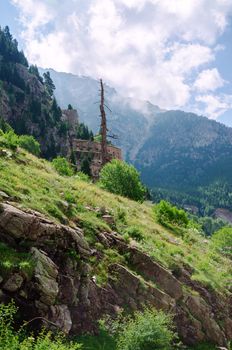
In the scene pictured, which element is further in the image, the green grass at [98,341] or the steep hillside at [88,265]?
the green grass at [98,341]

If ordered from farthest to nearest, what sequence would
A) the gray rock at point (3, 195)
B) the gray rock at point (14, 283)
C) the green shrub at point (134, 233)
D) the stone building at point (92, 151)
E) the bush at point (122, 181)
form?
the stone building at point (92, 151) → the bush at point (122, 181) → the green shrub at point (134, 233) → the gray rock at point (3, 195) → the gray rock at point (14, 283)

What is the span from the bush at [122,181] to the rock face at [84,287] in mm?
24571

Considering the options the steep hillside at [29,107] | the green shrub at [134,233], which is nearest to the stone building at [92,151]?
the steep hillside at [29,107]

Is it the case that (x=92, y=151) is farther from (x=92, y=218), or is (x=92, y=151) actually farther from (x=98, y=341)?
(x=98, y=341)

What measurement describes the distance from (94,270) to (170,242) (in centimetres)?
1132

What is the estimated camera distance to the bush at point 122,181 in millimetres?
49281

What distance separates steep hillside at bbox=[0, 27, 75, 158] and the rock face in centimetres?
11387

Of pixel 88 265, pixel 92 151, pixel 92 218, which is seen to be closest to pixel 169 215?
pixel 92 218

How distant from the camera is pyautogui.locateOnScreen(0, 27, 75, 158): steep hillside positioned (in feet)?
470

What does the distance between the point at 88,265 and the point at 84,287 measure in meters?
1.18

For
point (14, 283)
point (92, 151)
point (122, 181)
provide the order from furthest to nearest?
1. point (92, 151)
2. point (122, 181)
3. point (14, 283)

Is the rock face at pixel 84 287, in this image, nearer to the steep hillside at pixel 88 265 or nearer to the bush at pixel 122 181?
the steep hillside at pixel 88 265

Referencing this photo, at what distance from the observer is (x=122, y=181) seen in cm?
4984

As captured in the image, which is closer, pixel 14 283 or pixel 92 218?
pixel 14 283
